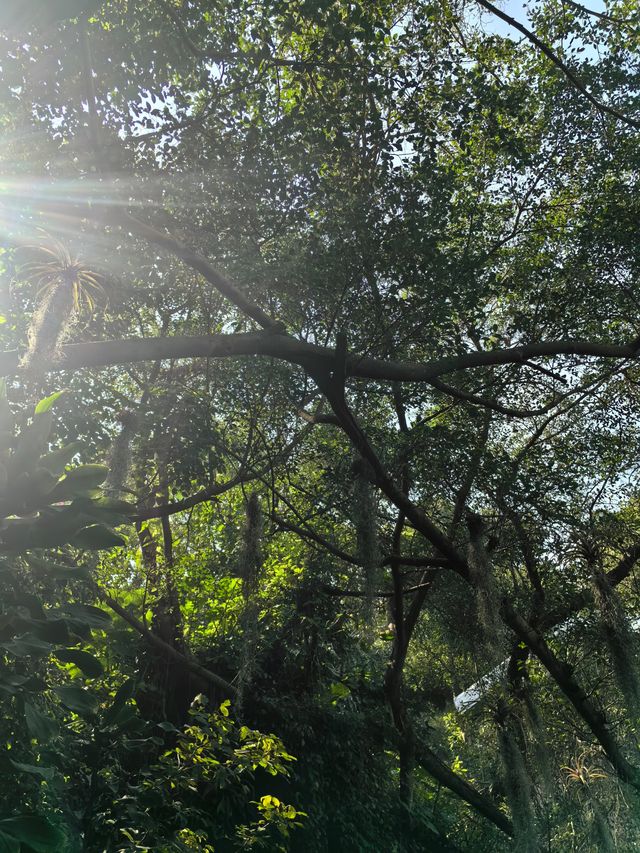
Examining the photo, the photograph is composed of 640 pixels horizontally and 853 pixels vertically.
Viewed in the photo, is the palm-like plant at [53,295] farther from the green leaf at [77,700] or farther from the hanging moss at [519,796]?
the hanging moss at [519,796]

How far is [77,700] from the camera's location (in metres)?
2.02

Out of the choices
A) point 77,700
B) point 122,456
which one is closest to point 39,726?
point 77,700

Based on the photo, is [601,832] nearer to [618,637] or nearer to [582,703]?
[582,703]

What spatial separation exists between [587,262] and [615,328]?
2.62 feet

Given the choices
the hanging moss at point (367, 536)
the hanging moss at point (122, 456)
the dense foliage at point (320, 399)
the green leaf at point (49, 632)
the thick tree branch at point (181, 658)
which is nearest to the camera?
the green leaf at point (49, 632)

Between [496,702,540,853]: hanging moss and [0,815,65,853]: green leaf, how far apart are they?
17.7 feet

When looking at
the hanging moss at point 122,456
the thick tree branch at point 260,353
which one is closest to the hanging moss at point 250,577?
the hanging moss at point 122,456

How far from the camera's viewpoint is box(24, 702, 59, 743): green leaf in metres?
1.84

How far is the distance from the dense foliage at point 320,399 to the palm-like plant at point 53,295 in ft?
0.06

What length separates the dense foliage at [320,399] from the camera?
3709 millimetres

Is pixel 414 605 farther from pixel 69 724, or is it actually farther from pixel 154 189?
pixel 154 189

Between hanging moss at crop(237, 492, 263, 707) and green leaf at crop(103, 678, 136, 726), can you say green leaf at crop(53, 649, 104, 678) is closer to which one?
green leaf at crop(103, 678, 136, 726)

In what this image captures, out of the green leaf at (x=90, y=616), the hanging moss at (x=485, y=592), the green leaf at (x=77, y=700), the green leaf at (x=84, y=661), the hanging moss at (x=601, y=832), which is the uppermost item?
the hanging moss at (x=485, y=592)

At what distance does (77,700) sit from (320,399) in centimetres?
425
